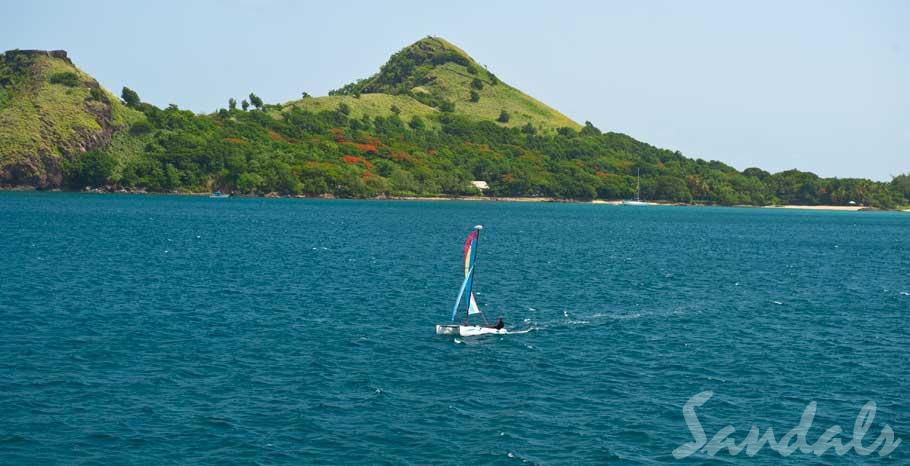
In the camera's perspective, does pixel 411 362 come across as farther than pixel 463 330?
No

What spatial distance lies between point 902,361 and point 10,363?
58.9 metres

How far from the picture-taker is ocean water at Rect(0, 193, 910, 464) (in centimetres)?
4259

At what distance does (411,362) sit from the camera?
58438mm

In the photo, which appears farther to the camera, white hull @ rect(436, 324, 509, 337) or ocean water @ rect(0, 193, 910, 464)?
white hull @ rect(436, 324, 509, 337)

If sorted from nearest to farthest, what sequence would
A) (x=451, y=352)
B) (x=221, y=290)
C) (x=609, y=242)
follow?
(x=451, y=352), (x=221, y=290), (x=609, y=242)

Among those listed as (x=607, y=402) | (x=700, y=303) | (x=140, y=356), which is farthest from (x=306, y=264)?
(x=607, y=402)

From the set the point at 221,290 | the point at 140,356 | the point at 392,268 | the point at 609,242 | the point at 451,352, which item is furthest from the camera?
the point at 609,242

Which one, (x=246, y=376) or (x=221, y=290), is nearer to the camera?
(x=246, y=376)

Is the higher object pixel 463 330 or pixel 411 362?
pixel 463 330

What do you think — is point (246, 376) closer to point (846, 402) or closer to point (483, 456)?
point (483, 456)

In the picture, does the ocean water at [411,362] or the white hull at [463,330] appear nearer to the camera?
the ocean water at [411,362]

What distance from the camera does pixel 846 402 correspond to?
167ft

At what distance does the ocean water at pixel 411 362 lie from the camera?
42594 millimetres

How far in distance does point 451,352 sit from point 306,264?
5739cm
